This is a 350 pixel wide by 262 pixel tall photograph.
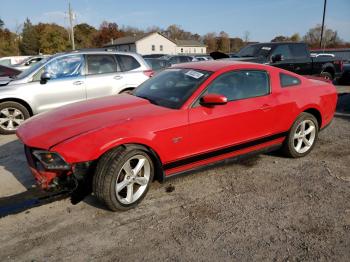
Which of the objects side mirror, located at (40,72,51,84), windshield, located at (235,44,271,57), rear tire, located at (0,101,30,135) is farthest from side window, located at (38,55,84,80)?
windshield, located at (235,44,271,57)

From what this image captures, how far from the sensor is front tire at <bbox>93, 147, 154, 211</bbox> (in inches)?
127

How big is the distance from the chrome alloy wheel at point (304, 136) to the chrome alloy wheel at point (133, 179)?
2.54m

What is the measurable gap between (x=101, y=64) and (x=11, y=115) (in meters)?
2.17

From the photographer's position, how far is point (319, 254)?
279 cm

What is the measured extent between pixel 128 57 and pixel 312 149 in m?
4.58

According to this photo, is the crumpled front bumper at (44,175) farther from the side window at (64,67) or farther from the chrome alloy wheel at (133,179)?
the side window at (64,67)

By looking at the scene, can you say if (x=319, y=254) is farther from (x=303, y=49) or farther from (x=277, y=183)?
(x=303, y=49)

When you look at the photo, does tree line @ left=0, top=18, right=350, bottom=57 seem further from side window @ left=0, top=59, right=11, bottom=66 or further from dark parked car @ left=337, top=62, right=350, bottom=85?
dark parked car @ left=337, top=62, right=350, bottom=85

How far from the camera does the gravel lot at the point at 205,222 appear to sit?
2.84 m

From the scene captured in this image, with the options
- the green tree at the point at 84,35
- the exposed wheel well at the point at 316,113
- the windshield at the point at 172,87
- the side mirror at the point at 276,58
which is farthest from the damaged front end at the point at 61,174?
the green tree at the point at 84,35

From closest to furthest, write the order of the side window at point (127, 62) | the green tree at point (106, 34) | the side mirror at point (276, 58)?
the side window at point (127, 62) → the side mirror at point (276, 58) → the green tree at point (106, 34)

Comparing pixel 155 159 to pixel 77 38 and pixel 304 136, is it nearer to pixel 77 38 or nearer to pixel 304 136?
pixel 304 136

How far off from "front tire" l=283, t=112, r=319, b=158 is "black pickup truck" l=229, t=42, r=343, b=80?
14.5 ft

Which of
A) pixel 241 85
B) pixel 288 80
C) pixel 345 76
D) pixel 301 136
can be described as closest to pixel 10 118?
pixel 241 85
